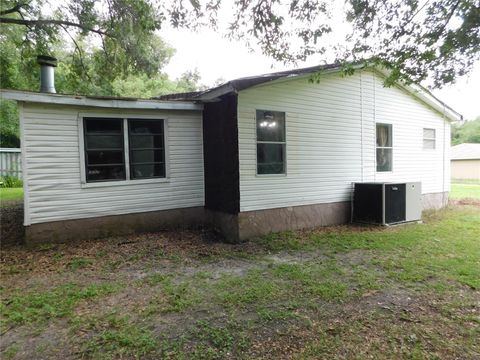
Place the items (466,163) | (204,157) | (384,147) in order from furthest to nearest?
(466,163), (384,147), (204,157)

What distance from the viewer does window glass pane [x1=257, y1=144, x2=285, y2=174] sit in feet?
22.3

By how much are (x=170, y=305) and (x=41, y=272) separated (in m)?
2.49

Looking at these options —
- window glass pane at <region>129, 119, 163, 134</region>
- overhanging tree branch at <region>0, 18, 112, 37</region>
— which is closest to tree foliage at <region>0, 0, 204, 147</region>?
overhanging tree branch at <region>0, 18, 112, 37</region>

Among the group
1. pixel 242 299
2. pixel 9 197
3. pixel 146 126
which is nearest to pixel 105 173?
pixel 146 126

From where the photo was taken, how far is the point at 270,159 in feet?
22.9

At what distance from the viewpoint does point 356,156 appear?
8.42 m

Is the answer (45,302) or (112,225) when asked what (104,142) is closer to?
(112,225)

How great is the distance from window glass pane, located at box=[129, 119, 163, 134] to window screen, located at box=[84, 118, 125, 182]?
258mm

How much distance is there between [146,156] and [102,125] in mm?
1117

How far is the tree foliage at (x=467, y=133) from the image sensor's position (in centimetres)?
5019

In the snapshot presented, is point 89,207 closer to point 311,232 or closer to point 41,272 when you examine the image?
point 41,272

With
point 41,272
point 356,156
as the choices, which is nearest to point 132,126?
point 41,272

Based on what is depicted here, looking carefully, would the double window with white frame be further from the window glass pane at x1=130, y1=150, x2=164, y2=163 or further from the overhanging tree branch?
the overhanging tree branch

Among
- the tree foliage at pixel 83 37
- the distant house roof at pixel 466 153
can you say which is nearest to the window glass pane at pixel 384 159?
the tree foliage at pixel 83 37
